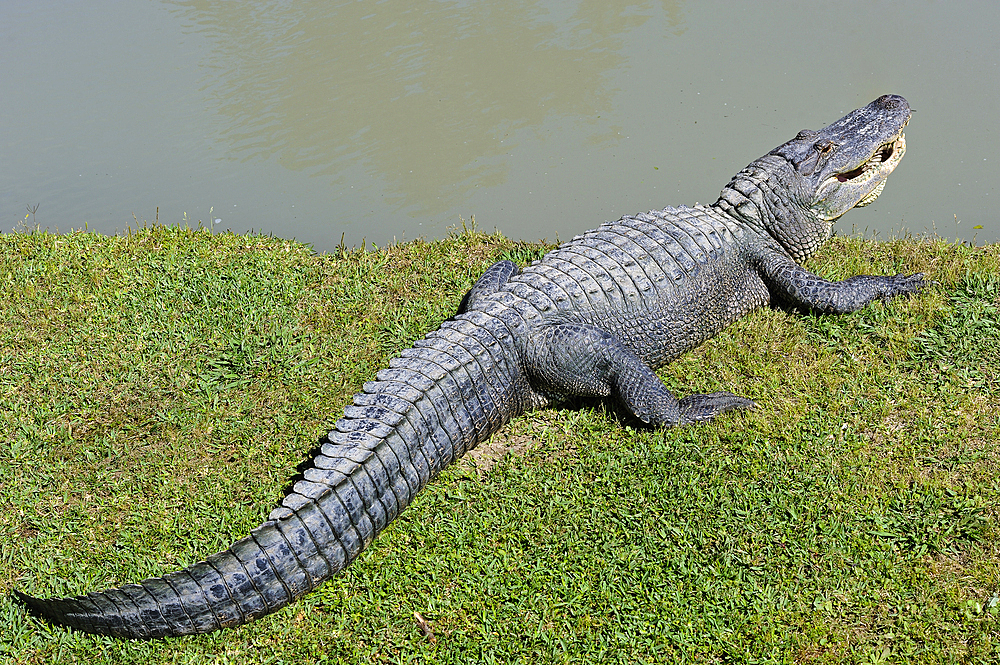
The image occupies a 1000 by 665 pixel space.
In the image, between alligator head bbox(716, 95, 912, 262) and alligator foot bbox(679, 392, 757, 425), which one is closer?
alligator foot bbox(679, 392, 757, 425)

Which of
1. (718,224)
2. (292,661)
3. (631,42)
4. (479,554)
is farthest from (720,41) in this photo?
(292,661)

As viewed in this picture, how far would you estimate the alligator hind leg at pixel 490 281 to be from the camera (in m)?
4.91

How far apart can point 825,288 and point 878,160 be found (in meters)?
1.22

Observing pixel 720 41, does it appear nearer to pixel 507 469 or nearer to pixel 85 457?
pixel 507 469

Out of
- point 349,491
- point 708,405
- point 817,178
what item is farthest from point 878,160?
point 349,491

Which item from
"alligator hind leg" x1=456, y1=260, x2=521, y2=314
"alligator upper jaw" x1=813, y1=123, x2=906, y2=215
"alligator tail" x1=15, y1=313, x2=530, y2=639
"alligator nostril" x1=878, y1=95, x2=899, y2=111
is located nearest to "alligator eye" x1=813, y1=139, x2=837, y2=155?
"alligator upper jaw" x1=813, y1=123, x2=906, y2=215

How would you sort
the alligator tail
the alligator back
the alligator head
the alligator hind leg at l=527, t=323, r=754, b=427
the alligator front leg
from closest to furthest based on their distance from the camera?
the alligator tail
the alligator hind leg at l=527, t=323, r=754, b=427
the alligator back
the alligator front leg
the alligator head

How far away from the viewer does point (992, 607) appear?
3.16m

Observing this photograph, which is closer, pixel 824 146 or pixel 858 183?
pixel 824 146

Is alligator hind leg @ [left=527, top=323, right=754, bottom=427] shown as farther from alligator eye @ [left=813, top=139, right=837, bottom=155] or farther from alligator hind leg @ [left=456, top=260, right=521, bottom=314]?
alligator eye @ [left=813, top=139, right=837, bottom=155]

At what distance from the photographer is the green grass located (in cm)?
325

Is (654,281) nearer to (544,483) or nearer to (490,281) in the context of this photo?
(490,281)

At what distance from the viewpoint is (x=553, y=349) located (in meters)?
4.17

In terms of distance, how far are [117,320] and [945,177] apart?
271 inches
